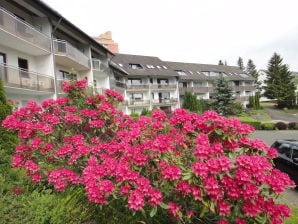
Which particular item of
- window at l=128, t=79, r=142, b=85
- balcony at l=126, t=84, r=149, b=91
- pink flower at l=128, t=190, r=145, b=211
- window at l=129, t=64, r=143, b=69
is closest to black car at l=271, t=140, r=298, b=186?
pink flower at l=128, t=190, r=145, b=211

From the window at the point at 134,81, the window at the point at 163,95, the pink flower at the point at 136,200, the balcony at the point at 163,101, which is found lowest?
the pink flower at the point at 136,200

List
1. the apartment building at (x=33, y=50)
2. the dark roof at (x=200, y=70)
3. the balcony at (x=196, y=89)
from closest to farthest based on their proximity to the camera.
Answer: the apartment building at (x=33, y=50)
the balcony at (x=196, y=89)
the dark roof at (x=200, y=70)

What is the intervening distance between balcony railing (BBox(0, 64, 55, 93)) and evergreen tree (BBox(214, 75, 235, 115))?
27.3 metres

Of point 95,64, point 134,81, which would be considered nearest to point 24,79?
point 95,64

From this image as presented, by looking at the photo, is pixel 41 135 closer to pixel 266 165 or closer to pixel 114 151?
pixel 114 151

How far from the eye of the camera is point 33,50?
Answer: 53.7 feet

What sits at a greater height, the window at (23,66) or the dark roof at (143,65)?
the dark roof at (143,65)

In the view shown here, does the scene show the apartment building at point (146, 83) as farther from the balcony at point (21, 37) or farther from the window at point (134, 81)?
the balcony at point (21, 37)

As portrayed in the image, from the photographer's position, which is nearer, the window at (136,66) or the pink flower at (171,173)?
the pink flower at (171,173)

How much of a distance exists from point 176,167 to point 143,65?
4369 centimetres

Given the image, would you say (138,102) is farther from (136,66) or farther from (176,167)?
(176,167)

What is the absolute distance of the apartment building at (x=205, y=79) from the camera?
50806 mm

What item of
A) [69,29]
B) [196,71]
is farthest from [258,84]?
[69,29]

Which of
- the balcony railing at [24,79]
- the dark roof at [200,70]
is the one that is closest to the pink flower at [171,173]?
the balcony railing at [24,79]
